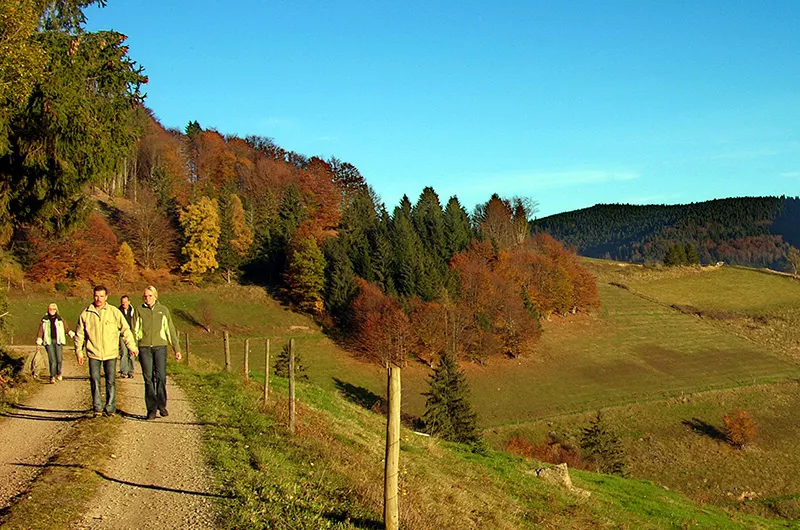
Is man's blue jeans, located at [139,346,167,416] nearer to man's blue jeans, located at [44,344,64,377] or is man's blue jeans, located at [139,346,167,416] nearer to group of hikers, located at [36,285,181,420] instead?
group of hikers, located at [36,285,181,420]

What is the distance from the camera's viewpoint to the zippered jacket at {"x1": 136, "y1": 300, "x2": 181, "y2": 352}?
1175cm

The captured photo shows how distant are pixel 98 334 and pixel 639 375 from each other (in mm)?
60066

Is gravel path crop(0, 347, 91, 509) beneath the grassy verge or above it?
above

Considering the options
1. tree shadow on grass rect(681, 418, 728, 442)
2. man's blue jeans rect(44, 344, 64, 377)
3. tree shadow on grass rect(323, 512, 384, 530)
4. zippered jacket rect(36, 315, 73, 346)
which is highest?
zippered jacket rect(36, 315, 73, 346)

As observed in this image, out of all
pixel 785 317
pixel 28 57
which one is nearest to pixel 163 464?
pixel 28 57

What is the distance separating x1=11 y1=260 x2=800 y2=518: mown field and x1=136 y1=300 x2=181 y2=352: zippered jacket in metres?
31.4

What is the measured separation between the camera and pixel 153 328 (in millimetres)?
11805

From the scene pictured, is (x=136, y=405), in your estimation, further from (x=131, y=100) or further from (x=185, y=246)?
(x=185, y=246)

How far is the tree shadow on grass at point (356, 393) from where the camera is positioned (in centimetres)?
5066

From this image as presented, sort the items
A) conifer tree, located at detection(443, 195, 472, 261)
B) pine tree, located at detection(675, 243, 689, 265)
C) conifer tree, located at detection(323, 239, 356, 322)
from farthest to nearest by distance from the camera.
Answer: pine tree, located at detection(675, 243, 689, 265) < conifer tree, located at detection(443, 195, 472, 261) < conifer tree, located at detection(323, 239, 356, 322)

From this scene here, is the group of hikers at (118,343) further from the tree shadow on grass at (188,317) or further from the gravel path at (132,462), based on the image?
the tree shadow on grass at (188,317)

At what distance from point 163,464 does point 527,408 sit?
46.1 metres

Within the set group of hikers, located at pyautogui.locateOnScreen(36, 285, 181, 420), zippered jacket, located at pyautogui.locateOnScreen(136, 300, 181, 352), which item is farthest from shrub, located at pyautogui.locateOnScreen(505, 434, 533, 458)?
zippered jacket, located at pyautogui.locateOnScreen(136, 300, 181, 352)

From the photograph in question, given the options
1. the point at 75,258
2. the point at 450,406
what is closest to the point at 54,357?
the point at 450,406
